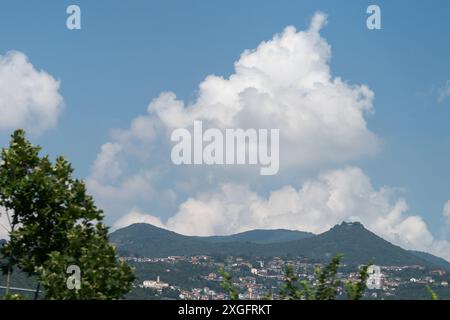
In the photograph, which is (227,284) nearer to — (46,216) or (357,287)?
(357,287)

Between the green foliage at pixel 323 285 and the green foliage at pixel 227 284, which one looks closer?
the green foliage at pixel 227 284

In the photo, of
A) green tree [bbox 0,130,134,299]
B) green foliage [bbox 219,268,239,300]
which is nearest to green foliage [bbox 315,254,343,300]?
green foliage [bbox 219,268,239,300]

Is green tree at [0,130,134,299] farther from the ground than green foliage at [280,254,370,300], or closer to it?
farther from the ground

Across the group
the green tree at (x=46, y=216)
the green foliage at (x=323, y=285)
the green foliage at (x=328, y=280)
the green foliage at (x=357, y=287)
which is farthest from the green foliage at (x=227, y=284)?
the green tree at (x=46, y=216)

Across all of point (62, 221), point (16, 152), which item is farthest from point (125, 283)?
point (16, 152)

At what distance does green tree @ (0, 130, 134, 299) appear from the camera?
3014cm

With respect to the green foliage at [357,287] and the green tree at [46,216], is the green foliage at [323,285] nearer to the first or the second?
the green foliage at [357,287]

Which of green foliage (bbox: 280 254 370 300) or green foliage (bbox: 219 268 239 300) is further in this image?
green foliage (bbox: 280 254 370 300)

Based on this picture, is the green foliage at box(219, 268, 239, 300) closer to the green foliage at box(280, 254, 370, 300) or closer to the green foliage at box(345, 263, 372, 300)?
the green foliage at box(280, 254, 370, 300)

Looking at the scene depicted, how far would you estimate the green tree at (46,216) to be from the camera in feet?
98.9

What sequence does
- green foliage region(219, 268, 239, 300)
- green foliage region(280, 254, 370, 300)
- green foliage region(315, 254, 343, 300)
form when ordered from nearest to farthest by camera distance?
green foliage region(219, 268, 239, 300)
green foliage region(280, 254, 370, 300)
green foliage region(315, 254, 343, 300)
